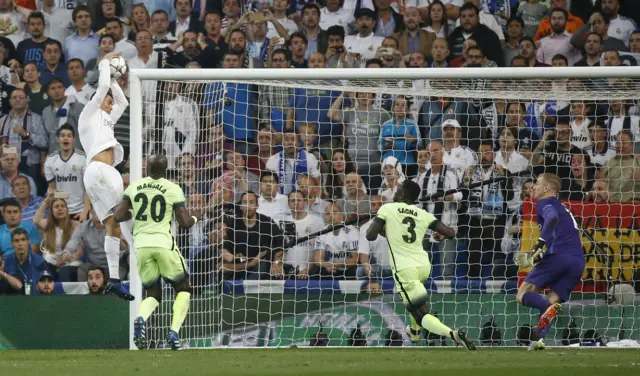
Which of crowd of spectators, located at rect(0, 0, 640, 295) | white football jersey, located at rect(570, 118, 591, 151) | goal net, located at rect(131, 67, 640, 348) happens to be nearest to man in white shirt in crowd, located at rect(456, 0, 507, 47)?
crowd of spectators, located at rect(0, 0, 640, 295)

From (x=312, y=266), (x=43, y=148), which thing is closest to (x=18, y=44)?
(x=43, y=148)

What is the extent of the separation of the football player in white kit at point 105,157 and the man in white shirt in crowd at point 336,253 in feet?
9.10

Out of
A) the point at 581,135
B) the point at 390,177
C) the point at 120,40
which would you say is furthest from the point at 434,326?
the point at 120,40

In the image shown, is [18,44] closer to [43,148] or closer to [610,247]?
[43,148]

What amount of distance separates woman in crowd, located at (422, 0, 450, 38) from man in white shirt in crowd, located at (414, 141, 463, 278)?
7.86ft

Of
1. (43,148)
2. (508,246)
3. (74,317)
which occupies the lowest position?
(74,317)

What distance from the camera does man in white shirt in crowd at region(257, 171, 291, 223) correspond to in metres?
14.3

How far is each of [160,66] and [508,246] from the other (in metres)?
5.50

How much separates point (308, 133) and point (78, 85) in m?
3.49

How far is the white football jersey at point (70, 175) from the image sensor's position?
15312 mm

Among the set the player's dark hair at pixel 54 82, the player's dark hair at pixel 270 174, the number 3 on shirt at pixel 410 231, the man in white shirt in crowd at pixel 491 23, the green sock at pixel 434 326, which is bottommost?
the green sock at pixel 434 326

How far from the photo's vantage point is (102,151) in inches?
475

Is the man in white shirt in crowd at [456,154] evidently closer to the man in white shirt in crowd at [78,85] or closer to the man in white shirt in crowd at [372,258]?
the man in white shirt in crowd at [372,258]

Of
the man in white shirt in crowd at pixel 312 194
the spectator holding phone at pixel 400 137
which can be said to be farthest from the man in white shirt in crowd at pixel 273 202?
the spectator holding phone at pixel 400 137
